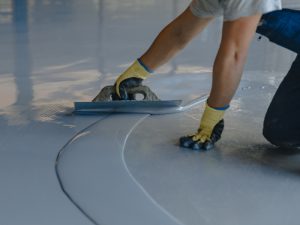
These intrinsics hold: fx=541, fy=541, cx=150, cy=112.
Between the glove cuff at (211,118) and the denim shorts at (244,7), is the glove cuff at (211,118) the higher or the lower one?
the lower one

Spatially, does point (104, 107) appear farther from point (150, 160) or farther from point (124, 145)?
point (150, 160)

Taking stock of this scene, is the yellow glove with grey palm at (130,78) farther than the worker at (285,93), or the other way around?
the yellow glove with grey palm at (130,78)

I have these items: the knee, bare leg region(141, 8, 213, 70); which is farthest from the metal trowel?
the knee

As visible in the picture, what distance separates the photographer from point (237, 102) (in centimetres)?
231

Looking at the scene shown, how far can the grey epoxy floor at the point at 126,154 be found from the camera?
1.36m

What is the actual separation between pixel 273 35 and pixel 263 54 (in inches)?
65.6

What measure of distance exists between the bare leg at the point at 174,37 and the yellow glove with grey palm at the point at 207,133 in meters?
0.36

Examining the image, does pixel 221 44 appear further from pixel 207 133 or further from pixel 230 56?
pixel 207 133

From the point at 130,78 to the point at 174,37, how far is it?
0.81 feet

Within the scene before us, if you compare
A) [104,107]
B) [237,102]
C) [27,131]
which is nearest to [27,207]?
[27,131]

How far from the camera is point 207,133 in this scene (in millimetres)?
1811

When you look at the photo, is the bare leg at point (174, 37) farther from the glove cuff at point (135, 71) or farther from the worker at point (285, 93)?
the worker at point (285, 93)

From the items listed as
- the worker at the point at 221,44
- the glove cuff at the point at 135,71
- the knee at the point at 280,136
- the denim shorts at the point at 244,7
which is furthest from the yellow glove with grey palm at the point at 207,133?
Result: the glove cuff at the point at 135,71

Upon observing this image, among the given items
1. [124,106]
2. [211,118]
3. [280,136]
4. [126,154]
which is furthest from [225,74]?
[124,106]
